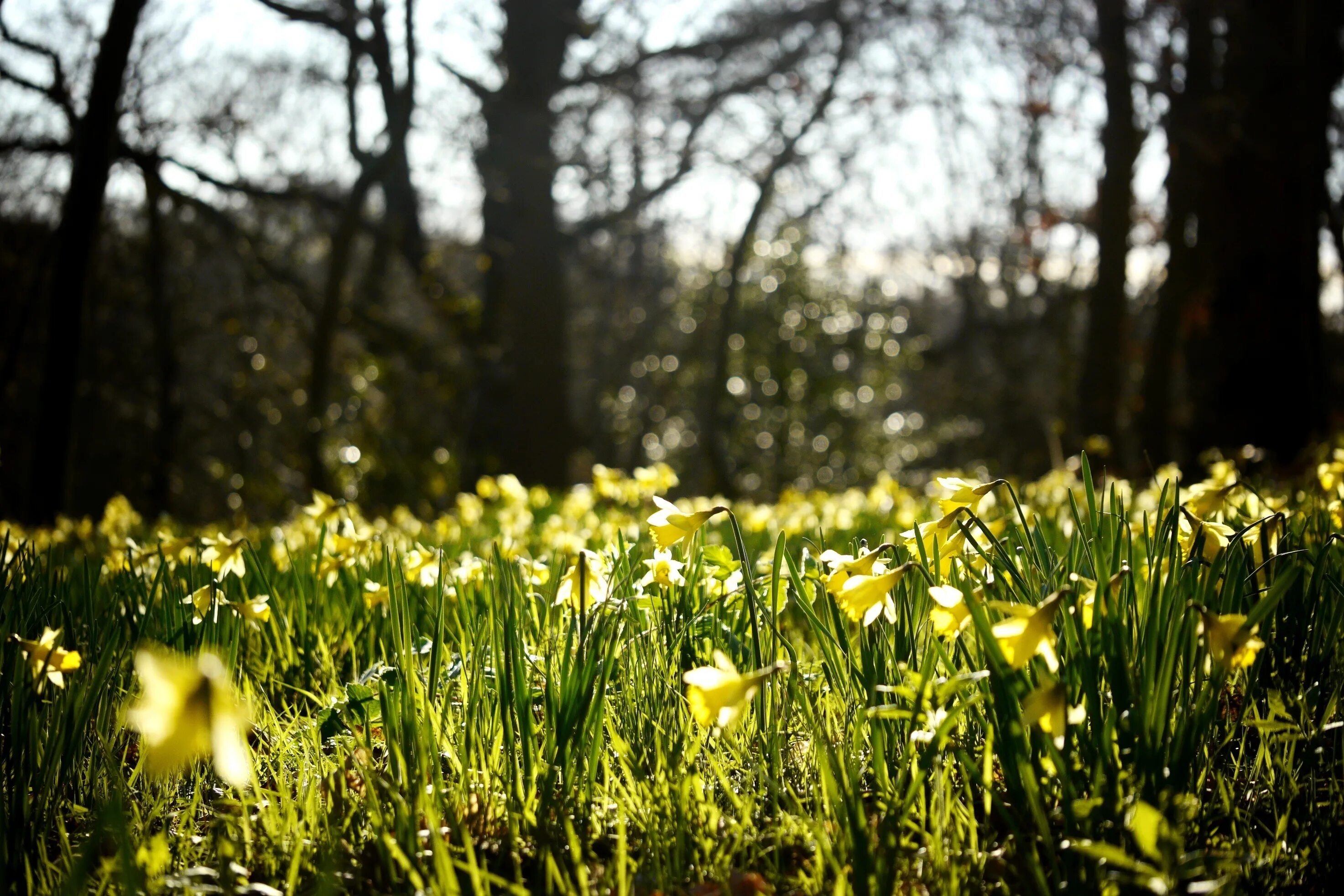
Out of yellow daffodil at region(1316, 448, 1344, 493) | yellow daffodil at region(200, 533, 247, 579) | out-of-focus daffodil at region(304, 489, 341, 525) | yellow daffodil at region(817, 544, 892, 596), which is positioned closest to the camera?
yellow daffodil at region(817, 544, 892, 596)

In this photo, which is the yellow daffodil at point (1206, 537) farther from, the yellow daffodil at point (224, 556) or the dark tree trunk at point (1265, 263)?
the dark tree trunk at point (1265, 263)

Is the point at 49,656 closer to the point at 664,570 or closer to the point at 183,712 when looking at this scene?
the point at 183,712

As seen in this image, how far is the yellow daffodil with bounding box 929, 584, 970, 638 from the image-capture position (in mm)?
1312

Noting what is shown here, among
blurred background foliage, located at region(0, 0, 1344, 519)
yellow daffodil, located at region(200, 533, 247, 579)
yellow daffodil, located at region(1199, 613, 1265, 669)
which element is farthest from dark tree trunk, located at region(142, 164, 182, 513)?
yellow daffodil, located at region(1199, 613, 1265, 669)

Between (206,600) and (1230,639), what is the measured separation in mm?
1725

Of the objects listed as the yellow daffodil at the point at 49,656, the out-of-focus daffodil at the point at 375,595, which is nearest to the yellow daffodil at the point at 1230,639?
the out-of-focus daffodil at the point at 375,595

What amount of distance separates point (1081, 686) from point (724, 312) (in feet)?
35.1

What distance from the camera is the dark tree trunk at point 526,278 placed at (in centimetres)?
962

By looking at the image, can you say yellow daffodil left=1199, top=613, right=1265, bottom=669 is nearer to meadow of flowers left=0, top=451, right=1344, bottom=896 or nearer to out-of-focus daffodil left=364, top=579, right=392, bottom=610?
meadow of flowers left=0, top=451, right=1344, bottom=896

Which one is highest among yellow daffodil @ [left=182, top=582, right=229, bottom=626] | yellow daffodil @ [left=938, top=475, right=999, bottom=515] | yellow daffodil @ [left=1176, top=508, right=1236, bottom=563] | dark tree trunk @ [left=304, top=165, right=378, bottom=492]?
dark tree trunk @ [left=304, top=165, right=378, bottom=492]

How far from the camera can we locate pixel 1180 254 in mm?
9414

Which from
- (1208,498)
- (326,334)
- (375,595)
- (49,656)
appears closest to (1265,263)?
(1208,498)

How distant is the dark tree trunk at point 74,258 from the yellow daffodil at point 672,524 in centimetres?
551

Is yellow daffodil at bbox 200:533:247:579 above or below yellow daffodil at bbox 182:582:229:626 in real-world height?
above
